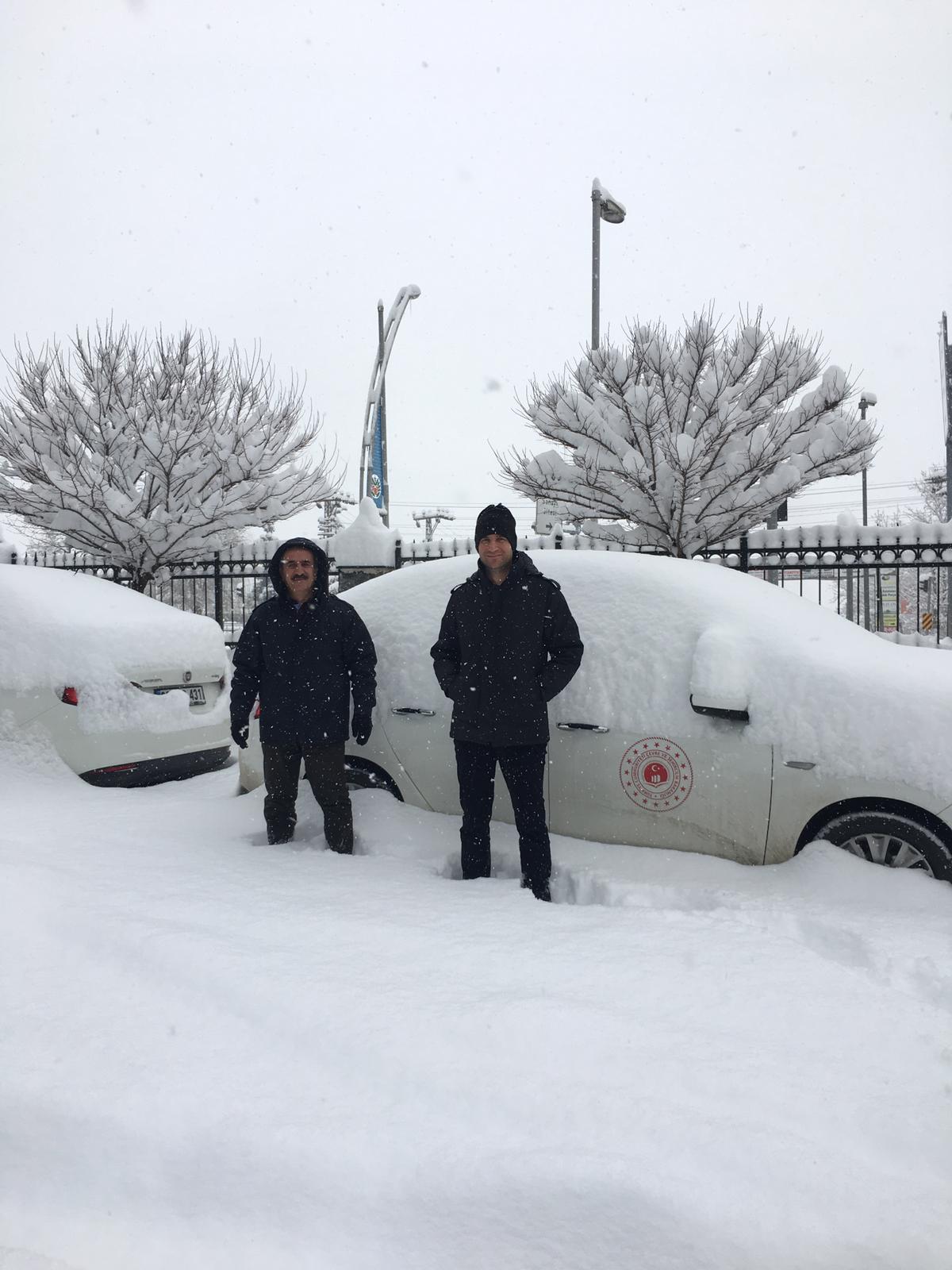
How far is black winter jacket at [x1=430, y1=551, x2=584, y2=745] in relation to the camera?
3275mm

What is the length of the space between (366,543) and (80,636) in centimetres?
477

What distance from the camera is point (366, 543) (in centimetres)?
926

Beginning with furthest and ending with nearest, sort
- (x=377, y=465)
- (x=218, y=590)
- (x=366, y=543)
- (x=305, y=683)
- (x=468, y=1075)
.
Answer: (x=377, y=465)
(x=218, y=590)
(x=366, y=543)
(x=305, y=683)
(x=468, y=1075)

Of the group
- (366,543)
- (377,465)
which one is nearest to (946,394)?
(377,465)

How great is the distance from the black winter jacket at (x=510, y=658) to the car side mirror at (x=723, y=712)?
19.7 inches

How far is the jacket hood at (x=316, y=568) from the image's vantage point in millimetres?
3736

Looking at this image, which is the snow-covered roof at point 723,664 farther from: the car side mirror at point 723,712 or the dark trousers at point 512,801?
the dark trousers at point 512,801

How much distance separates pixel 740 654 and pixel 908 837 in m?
0.88

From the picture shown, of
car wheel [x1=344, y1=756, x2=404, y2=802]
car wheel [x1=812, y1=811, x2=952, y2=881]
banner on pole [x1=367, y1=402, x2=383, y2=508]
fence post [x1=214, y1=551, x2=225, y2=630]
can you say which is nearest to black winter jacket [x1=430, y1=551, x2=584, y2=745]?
car wheel [x1=344, y1=756, x2=404, y2=802]

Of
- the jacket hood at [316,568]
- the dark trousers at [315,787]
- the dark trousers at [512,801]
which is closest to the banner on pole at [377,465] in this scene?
the jacket hood at [316,568]

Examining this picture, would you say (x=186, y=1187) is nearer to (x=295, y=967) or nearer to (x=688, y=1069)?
(x=295, y=967)

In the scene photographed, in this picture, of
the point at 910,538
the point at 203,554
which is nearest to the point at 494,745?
the point at 910,538

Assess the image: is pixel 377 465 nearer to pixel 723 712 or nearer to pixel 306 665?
pixel 306 665

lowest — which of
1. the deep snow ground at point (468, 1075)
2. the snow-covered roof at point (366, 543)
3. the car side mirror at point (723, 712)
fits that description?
the deep snow ground at point (468, 1075)
